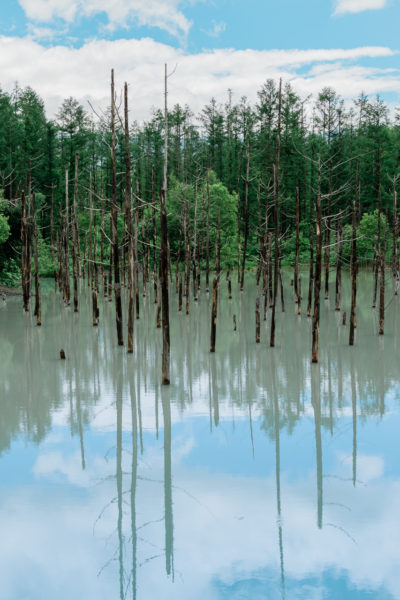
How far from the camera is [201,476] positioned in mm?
9703

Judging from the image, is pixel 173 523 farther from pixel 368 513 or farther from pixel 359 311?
pixel 359 311

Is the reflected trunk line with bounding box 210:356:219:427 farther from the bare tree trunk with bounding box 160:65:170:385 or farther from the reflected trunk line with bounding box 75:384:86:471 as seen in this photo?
the reflected trunk line with bounding box 75:384:86:471

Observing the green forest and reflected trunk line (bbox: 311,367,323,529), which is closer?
reflected trunk line (bbox: 311,367,323,529)

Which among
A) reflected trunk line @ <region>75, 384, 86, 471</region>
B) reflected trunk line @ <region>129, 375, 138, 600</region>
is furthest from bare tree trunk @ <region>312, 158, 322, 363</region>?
reflected trunk line @ <region>75, 384, 86, 471</region>

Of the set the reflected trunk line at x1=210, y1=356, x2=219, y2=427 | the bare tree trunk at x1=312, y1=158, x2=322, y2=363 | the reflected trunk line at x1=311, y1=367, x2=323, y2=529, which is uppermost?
the bare tree trunk at x1=312, y1=158, x2=322, y2=363

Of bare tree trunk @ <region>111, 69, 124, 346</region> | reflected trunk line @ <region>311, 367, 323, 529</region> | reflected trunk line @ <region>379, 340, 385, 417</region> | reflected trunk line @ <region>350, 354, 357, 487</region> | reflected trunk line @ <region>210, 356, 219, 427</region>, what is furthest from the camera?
bare tree trunk @ <region>111, 69, 124, 346</region>

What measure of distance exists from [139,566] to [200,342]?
1527cm

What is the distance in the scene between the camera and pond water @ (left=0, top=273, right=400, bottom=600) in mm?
6941

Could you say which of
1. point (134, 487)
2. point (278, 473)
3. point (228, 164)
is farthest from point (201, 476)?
point (228, 164)

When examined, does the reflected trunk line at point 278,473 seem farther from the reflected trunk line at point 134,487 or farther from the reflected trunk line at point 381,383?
the reflected trunk line at point 381,383

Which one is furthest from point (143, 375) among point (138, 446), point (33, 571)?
point (33, 571)

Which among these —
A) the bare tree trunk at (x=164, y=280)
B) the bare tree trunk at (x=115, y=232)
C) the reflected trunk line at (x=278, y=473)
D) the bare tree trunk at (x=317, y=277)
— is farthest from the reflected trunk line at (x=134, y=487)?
the bare tree trunk at (x=317, y=277)

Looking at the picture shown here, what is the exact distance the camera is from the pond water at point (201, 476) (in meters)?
6.94

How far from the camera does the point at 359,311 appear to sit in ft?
103
